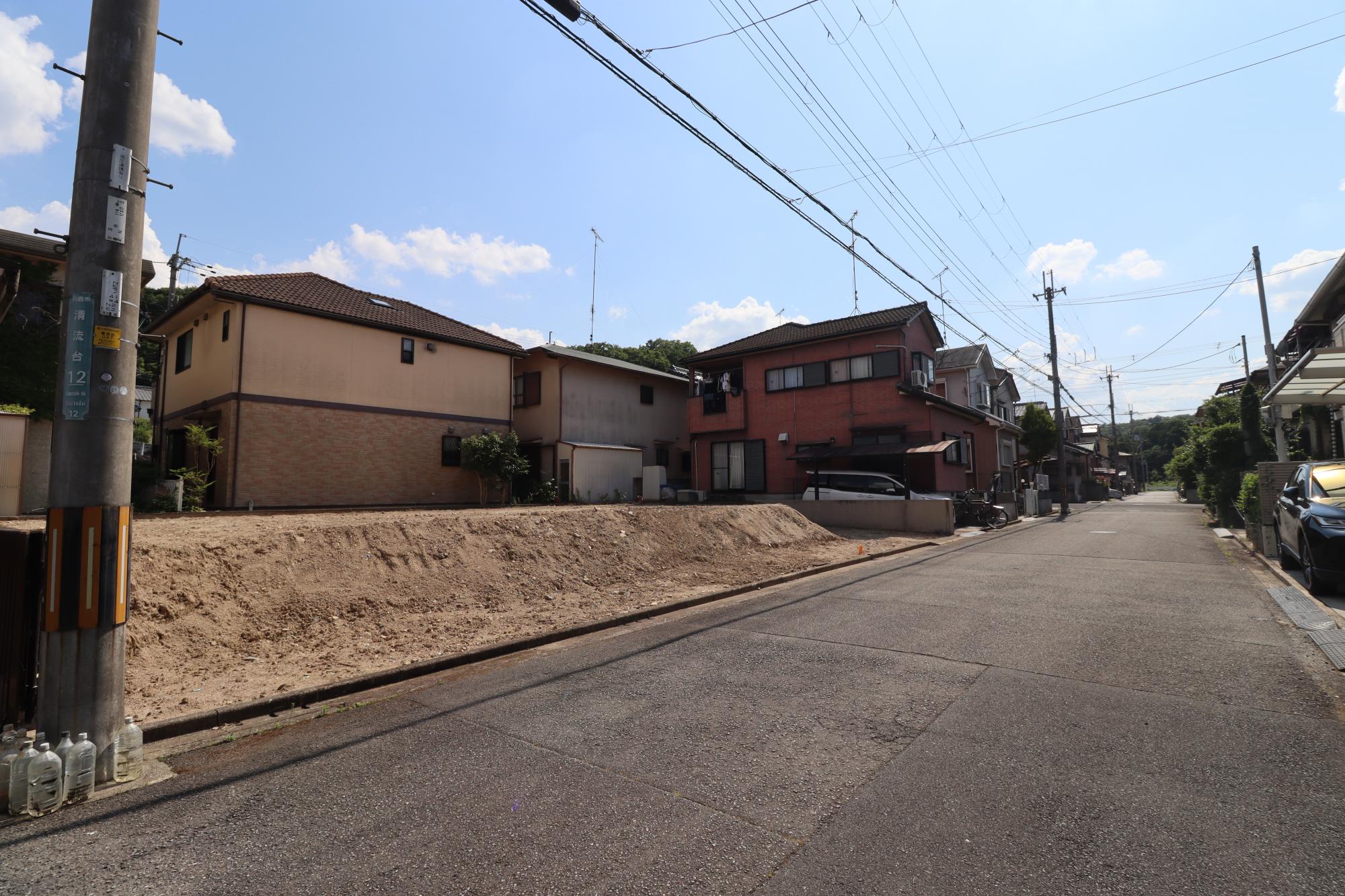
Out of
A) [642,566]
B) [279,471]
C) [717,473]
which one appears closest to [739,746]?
[642,566]

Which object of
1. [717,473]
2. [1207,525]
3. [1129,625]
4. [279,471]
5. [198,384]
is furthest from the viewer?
[717,473]

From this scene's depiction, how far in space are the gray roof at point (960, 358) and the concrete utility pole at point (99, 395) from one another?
1290 inches

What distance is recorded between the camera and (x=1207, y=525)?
2138 cm

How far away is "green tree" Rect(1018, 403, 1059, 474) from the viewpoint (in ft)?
107

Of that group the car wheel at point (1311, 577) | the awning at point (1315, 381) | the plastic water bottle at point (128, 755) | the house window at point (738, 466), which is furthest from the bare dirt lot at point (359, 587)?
the house window at point (738, 466)

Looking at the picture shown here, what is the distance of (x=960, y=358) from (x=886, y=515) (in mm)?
19149

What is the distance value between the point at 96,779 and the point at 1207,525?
2838cm

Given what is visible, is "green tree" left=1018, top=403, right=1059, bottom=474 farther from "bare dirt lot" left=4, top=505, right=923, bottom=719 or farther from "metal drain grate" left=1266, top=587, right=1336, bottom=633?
"bare dirt lot" left=4, top=505, right=923, bottom=719

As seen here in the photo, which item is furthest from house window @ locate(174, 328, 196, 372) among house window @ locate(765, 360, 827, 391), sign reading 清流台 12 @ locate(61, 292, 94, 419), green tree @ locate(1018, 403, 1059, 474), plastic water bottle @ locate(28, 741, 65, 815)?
green tree @ locate(1018, 403, 1059, 474)

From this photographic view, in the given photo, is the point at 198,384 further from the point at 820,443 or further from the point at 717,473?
the point at 820,443

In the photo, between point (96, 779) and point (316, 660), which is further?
point (316, 660)

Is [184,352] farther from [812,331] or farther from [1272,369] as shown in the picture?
[1272,369]

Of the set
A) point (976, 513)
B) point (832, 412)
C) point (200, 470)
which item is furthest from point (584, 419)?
point (976, 513)

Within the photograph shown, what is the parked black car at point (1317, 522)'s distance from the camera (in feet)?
25.1
